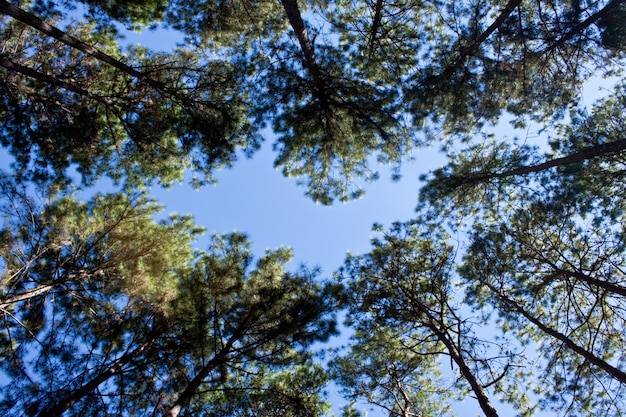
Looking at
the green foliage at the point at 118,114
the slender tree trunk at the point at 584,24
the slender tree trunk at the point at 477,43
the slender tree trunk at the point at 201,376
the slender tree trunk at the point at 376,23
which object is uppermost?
the green foliage at the point at 118,114

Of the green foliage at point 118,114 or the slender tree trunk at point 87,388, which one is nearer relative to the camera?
the slender tree trunk at point 87,388

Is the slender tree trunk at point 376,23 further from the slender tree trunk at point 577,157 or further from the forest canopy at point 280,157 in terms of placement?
the slender tree trunk at point 577,157

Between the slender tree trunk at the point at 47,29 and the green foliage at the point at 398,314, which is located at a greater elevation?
the slender tree trunk at the point at 47,29

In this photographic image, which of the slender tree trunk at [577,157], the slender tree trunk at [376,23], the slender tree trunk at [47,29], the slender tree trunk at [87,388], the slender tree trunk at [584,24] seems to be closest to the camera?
the slender tree trunk at [47,29]

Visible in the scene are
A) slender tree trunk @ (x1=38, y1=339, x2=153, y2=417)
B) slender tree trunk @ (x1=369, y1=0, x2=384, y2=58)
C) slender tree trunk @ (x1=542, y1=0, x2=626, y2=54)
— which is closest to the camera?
slender tree trunk @ (x1=38, y1=339, x2=153, y2=417)

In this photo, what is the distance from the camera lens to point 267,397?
712 cm

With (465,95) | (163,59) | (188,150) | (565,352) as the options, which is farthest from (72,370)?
(565,352)

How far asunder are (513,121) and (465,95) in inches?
49.4

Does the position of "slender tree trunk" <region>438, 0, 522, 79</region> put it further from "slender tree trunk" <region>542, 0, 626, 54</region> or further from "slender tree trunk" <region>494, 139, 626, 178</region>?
"slender tree trunk" <region>494, 139, 626, 178</region>

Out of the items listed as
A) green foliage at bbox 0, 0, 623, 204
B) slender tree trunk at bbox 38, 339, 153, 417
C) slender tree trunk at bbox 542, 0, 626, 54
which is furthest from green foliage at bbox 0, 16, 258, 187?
slender tree trunk at bbox 542, 0, 626, 54

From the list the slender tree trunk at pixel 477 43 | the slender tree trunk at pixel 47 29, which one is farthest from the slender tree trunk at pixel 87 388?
the slender tree trunk at pixel 477 43

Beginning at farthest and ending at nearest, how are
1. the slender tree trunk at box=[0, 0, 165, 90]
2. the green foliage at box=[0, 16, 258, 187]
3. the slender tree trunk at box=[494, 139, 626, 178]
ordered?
the green foliage at box=[0, 16, 258, 187]
the slender tree trunk at box=[494, 139, 626, 178]
the slender tree trunk at box=[0, 0, 165, 90]

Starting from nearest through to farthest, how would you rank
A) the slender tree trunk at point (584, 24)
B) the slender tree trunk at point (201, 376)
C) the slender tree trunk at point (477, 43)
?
the slender tree trunk at point (201, 376), the slender tree trunk at point (584, 24), the slender tree trunk at point (477, 43)

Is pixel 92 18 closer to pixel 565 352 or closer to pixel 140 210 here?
pixel 140 210
